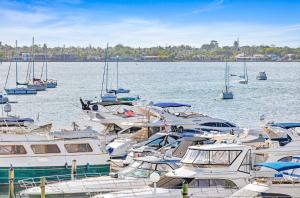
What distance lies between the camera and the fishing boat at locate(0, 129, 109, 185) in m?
33.0

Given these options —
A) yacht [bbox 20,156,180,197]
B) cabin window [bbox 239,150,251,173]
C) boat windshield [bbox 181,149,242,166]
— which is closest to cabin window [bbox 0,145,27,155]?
yacht [bbox 20,156,180,197]

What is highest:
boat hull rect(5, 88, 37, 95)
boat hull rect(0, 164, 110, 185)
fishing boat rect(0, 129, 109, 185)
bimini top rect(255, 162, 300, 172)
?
bimini top rect(255, 162, 300, 172)

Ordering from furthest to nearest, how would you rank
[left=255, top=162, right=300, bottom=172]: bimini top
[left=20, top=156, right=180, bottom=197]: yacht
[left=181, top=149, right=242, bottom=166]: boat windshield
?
[left=20, top=156, right=180, bottom=197]: yacht
[left=181, top=149, right=242, bottom=166]: boat windshield
[left=255, top=162, right=300, bottom=172]: bimini top

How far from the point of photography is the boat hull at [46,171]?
107 ft

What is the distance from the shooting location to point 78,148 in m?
34.2

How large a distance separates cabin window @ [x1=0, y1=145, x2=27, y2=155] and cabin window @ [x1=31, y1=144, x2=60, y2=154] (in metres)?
0.45

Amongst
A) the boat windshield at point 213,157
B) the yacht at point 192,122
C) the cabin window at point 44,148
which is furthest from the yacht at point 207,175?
the yacht at point 192,122

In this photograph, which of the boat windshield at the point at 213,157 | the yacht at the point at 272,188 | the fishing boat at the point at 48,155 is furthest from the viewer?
the fishing boat at the point at 48,155

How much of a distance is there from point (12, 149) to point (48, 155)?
1521mm

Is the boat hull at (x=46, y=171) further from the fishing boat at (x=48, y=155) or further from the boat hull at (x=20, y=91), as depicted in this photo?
the boat hull at (x=20, y=91)

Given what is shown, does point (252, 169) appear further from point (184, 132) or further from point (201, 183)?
point (184, 132)

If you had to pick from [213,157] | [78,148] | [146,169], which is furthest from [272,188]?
[78,148]

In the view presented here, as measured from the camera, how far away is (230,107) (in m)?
91.2

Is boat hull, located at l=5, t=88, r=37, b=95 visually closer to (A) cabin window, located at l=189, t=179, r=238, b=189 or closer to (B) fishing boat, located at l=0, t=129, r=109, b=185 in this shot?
(B) fishing boat, located at l=0, t=129, r=109, b=185
